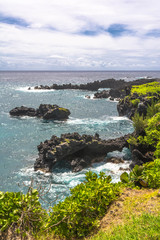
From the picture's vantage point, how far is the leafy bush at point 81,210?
880 cm

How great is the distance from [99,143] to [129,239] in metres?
25.3

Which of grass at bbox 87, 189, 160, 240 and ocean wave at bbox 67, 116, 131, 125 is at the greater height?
grass at bbox 87, 189, 160, 240

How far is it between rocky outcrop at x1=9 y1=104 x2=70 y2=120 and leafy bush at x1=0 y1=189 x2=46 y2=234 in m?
50.2

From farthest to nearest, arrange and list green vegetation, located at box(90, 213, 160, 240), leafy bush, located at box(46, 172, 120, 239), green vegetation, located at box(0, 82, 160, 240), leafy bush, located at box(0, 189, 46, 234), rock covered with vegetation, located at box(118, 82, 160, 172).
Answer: rock covered with vegetation, located at box(118, 82, 160, 172), leafy bush, located at box(46, 172, 120, 239), leafy bush, located at box(0, 189, 46, 234), green vegetation, located at box(0, 82, 160, 240), green vegetation, located at box(90, 213, 160, 240)

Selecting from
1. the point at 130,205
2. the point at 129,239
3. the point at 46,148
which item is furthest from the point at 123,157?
the point at 129,239

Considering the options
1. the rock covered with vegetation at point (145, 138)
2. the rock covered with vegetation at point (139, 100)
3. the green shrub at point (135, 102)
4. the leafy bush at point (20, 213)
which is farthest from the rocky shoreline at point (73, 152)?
the leafy bush at point (20, 213)

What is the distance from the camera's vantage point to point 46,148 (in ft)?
103

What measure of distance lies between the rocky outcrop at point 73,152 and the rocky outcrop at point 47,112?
25422mm

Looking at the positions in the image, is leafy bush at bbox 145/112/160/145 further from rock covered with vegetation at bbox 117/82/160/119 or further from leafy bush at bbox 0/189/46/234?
rock covered with vegetation at bbox 117/82/160/119

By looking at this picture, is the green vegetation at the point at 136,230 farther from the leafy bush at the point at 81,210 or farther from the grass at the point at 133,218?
the leafy bush at the point at 81,210

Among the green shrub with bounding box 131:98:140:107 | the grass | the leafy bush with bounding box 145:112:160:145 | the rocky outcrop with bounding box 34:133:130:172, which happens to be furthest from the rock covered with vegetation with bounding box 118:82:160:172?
the grass

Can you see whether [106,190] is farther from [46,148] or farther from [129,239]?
[46,148]

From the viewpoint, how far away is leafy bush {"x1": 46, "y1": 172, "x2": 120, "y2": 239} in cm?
880

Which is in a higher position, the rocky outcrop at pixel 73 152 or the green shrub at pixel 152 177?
the green shrub at pixel 152 177
